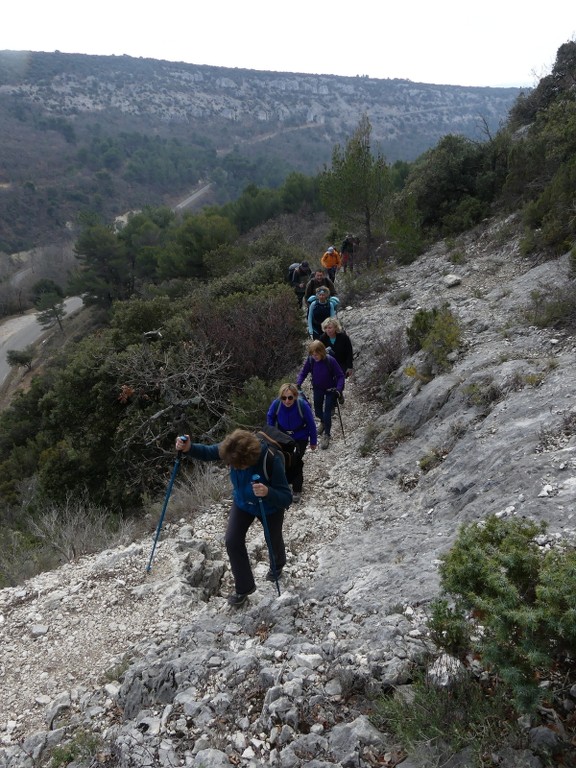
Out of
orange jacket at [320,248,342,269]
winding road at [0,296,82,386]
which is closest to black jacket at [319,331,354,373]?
orange jacket at [320,248,342,269]

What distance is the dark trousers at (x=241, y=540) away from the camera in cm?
387

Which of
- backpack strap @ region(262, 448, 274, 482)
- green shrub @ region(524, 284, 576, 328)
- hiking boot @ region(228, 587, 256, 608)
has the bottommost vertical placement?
hiking boot @ region(228, 587, 256, 608)

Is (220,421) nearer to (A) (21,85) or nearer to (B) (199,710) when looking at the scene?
(B) (199,710)

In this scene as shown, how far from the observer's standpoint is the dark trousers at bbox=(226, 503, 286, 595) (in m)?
3.87

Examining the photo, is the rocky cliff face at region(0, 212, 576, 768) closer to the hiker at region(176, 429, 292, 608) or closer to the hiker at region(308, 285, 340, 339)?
the hiker at region(176, 429, 292, 608)

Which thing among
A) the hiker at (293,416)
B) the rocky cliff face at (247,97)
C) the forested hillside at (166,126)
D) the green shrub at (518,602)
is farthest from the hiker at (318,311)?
the rocky cliff face at (247,97)

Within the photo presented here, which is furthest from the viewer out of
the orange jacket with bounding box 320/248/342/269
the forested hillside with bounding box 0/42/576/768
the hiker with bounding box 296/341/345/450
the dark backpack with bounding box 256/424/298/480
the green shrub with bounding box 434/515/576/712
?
the orange jacket with bounding box 320/248/342/269

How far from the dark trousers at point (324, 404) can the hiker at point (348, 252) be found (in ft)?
28.2

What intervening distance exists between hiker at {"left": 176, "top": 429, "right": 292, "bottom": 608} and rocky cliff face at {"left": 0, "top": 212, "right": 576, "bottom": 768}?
10.1 inches

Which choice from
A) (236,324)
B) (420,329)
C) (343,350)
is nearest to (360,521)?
(343,350)

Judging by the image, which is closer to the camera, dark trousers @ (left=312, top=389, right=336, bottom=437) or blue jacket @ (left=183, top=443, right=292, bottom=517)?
blue jacket @ (left=183, top=443, right=292, bottom=517)

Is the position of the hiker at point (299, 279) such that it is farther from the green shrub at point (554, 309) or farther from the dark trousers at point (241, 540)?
the dark trousers at point (241, 540)

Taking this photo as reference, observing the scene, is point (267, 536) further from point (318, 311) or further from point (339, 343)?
point (318, 311)

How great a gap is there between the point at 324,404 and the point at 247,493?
3.15 metres
